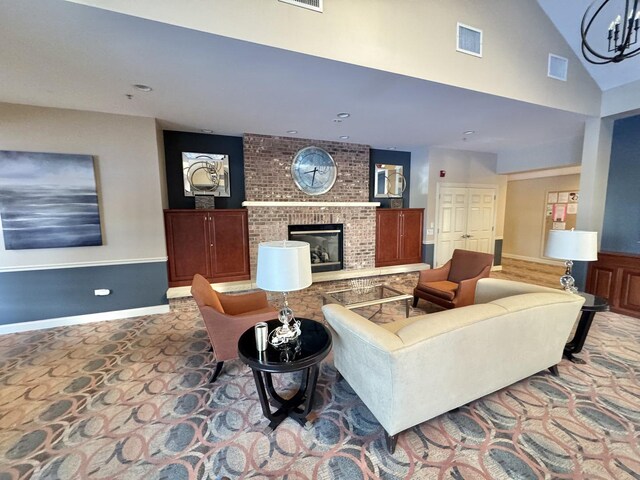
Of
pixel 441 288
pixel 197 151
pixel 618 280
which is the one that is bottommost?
pixel 441 288

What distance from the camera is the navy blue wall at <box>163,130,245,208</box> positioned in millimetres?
4336

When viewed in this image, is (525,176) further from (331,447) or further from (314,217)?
(331,447)

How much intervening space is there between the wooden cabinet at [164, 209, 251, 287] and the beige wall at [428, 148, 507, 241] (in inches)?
152

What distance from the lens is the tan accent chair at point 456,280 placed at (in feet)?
11.1

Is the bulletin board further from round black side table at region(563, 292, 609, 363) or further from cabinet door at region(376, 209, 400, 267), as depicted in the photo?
round black side table at region(563, 292, 609, 363)

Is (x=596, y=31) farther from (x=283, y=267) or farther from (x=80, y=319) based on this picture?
(x=80, y=319)

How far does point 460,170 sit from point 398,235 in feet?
6.55

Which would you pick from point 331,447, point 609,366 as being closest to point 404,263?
point 609,366

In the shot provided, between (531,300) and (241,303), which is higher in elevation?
(531,300)

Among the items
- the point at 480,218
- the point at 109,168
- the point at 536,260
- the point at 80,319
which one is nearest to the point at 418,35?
the point at 109,168

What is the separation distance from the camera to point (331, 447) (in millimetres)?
1661

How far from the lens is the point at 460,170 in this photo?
19.2 ft

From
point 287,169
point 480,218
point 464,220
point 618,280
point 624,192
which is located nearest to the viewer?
point 618,280

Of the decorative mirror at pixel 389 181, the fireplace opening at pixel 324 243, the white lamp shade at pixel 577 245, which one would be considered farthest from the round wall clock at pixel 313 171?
the white lamp shade at pixel 577 245
